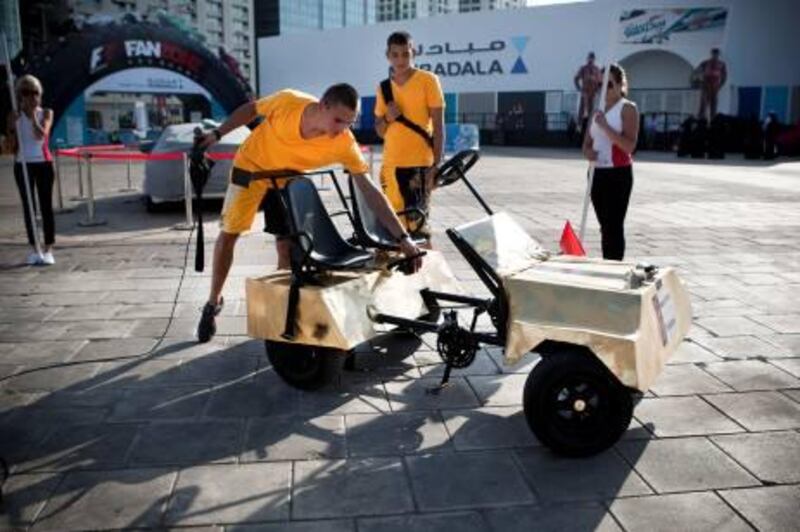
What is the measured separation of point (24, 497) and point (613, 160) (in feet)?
14.0

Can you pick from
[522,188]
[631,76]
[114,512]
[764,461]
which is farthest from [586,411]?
[631,76]

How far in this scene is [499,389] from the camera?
3.86 meters

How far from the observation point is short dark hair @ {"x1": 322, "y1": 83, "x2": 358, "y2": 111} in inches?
145

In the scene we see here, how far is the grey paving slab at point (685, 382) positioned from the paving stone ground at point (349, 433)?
0.02 meters

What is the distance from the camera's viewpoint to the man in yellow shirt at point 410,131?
5.27m

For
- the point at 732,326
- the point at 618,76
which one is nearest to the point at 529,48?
the point at 618,76

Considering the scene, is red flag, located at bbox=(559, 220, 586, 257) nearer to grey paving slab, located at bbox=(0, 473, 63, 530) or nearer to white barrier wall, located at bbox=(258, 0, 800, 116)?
grey paving slab, located at bbox=(0, 473, 63, 530)

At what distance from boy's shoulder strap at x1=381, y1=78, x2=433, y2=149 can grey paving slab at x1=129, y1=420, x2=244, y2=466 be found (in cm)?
272

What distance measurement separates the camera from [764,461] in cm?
303

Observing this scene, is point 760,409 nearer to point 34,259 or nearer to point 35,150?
point 34,259

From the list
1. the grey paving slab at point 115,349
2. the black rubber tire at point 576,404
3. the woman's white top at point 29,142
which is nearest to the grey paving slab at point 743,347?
the black rubber tire at point 576,404

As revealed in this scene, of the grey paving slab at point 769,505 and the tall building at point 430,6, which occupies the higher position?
the tall building at point 430,6

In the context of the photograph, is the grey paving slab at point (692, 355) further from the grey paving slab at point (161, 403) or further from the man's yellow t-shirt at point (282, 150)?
the grey paving slab at point (161, 403)

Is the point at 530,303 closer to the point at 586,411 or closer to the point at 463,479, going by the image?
the point at 586,411
